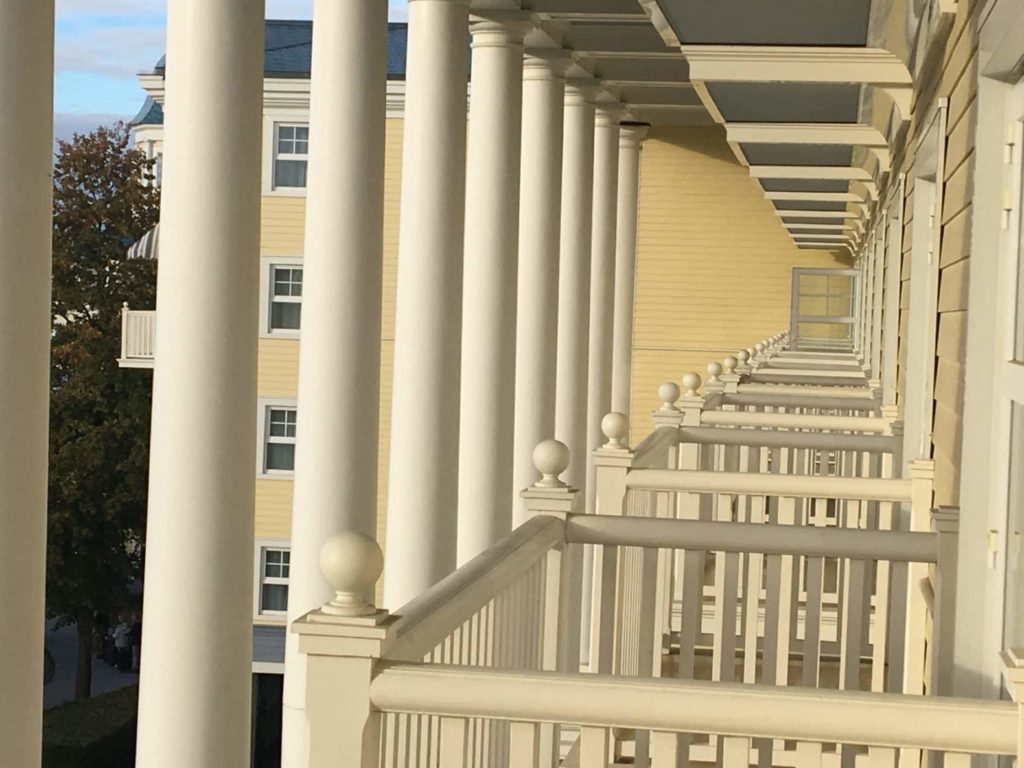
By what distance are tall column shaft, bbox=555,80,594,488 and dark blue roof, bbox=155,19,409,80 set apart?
10.6 m

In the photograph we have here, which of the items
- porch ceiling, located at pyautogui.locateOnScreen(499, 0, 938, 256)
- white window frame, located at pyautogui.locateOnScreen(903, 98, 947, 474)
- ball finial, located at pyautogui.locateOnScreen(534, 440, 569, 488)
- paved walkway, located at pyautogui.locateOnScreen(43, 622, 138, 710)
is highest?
porch ceiling, located at pyautogui.locateOnScreen(499, 0, 938, 256)

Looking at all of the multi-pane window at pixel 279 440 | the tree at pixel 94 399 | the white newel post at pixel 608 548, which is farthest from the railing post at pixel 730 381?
the tree at pixel 94 399

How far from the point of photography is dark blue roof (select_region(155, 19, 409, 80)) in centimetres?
2530

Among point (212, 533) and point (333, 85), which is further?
point (333, 85)

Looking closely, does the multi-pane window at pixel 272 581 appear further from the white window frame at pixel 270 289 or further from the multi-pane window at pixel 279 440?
the white window frame at pixel 270 289

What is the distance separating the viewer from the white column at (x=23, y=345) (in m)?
4.02

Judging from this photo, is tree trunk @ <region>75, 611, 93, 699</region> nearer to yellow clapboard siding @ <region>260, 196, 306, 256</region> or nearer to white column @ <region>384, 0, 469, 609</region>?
yellow clapboard siding @ <region>260, 196, 306, 256</region>

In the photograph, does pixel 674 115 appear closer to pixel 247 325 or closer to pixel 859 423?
pixel 859 423

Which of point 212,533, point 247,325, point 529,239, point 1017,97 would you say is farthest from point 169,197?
point 529,239

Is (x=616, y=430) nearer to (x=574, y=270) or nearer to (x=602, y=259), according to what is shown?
(x=574, y=270)

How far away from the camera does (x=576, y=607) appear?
16.6 ft

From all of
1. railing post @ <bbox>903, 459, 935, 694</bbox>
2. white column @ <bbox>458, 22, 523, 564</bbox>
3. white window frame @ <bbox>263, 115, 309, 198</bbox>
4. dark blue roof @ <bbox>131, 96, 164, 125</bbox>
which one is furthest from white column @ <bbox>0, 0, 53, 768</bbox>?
dark blue roof @ <bbox>131, 96, 164, 125</bbox>

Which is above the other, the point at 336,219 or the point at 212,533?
the point at 336,219

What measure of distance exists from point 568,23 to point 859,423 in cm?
438
